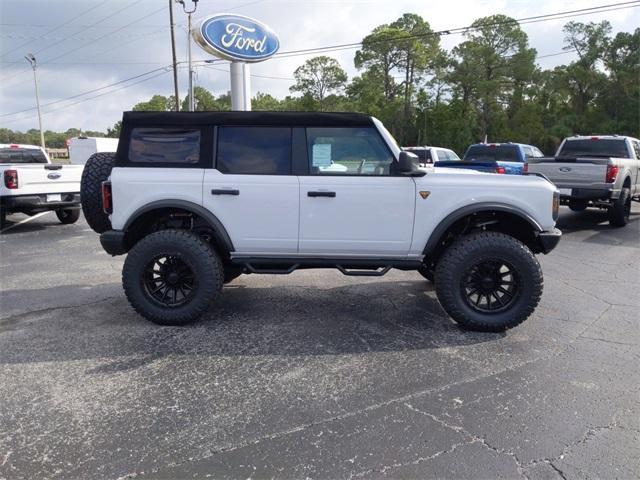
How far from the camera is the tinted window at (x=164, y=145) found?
4.30 meters

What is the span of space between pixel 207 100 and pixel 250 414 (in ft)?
280

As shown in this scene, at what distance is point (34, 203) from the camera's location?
906 cm

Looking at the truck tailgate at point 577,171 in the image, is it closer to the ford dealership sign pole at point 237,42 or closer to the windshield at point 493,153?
the windshield at point 493,153

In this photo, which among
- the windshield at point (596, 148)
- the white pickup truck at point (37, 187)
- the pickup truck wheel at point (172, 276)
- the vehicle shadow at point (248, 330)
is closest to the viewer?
the vehicle shadow at point (248, 330)

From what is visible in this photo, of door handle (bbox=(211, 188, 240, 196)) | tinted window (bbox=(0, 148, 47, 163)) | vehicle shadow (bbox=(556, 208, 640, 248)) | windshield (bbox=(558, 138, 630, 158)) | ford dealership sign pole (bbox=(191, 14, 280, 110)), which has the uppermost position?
ford dealership sign pole (bbox=(191, 14, 280, 110))

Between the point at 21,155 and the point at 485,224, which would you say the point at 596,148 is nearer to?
the point at 485,224

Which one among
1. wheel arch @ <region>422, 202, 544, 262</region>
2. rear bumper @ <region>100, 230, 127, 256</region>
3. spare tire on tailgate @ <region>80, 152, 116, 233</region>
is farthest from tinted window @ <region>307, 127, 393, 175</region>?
spare tire on tailgate @ <region>80, 152, 116, 233</region>

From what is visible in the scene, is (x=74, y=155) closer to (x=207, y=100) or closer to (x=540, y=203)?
(x=540, y=203)

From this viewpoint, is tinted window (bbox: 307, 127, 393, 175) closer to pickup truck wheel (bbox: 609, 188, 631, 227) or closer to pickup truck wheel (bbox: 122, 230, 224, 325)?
pickup truck wheel (bbox: 122, 230, 224, 325)

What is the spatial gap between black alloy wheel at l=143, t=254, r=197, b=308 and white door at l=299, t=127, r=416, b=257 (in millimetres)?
1129

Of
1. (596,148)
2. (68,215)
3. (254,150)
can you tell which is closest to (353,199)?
(254,150)

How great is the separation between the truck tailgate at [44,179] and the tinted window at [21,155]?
8.88 feet

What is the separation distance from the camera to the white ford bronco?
4141 mm

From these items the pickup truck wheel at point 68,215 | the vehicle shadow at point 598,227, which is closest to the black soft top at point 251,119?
the vehicle shadow at point 598,227
